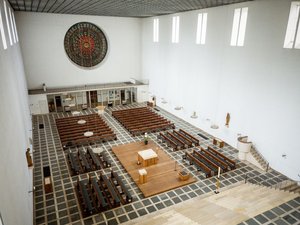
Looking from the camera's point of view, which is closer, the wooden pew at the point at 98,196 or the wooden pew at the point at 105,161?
the wooden pew at the point at 98,196

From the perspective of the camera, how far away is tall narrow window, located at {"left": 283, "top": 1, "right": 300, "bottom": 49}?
1155 centimetres

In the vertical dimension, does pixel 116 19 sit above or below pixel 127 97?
above

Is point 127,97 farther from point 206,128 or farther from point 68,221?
Result: point 68,221

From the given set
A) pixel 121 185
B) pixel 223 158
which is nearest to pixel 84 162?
pixel 121 185

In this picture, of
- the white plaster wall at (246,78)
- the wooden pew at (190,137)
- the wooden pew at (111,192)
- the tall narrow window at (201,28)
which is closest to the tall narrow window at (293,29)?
the white plaster wall at (246,78)

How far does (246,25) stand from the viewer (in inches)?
558

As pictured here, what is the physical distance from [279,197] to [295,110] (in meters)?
4.53

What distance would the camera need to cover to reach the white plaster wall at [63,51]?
21.8 m

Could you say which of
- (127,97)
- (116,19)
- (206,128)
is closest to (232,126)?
(206,128)

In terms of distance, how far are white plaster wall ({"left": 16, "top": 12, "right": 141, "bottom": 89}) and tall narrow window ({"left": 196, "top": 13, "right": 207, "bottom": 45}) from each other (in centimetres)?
1020

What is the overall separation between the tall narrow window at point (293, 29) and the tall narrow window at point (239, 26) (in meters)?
2.95

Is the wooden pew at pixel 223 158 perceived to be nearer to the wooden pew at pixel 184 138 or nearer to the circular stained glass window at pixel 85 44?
the wooden pew at pixel 184 138

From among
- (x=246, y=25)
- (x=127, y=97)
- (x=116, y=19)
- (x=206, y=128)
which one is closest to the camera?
(x=246, y=25)

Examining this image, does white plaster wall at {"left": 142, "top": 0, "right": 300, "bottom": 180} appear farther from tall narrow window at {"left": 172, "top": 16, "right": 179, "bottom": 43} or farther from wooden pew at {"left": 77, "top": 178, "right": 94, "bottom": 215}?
wooden pew at {"left": 77, "top": 178, "right": 94, "bottom": 215}
